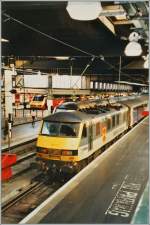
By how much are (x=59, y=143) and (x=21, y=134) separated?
9.20 meters

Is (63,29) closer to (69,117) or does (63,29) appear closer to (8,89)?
(69,117)

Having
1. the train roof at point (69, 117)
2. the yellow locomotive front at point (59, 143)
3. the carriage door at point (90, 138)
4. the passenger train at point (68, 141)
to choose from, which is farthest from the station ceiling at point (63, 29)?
the carriage door at point (90, 138)

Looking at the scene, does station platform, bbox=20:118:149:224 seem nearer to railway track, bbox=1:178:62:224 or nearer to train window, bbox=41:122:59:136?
train window, bbox=41:122:59:136

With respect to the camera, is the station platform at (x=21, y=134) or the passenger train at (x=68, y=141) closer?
the passenger train at (x=68, y=141)

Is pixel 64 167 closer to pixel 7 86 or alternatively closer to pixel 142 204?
pixel 142 204

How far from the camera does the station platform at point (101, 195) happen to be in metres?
7.07

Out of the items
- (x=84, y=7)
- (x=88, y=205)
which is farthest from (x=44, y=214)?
(x=84, y=7)

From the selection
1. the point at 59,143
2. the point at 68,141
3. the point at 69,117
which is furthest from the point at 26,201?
the point at 69,117

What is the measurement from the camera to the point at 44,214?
23.3ft

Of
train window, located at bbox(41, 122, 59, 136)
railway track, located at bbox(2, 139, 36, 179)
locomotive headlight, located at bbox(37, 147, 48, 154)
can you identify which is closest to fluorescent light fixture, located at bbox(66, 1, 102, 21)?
train window, located at bbox(41, 122, 59, 136)

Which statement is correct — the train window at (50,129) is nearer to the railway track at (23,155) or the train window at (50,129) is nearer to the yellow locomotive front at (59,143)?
the yellow locomotive front at (59,143)

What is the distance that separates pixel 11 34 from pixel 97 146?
18.4 ft

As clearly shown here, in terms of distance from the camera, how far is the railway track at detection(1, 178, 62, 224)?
10.5 meters

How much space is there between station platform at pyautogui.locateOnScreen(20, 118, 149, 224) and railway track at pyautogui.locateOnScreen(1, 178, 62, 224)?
2213 millimetres
